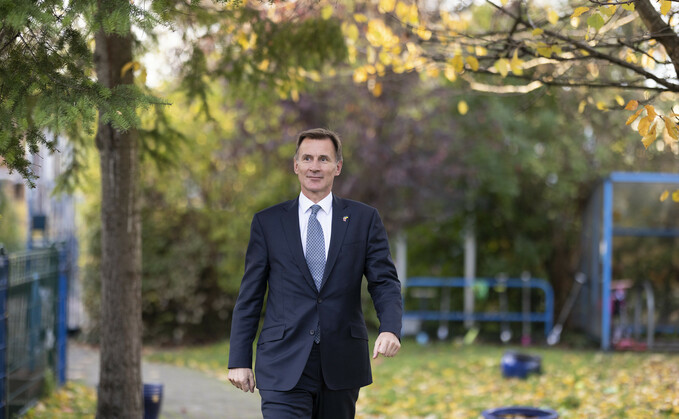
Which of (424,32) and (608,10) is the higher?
(424,32)

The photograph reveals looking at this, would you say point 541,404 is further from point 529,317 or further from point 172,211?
point 172,211

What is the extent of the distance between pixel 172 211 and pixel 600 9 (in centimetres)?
1023

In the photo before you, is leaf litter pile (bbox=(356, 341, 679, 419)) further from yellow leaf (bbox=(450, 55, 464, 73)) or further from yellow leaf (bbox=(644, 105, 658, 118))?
yellow leaf (bbox=(644, 105, 658, 118))

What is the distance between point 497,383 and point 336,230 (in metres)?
6.64

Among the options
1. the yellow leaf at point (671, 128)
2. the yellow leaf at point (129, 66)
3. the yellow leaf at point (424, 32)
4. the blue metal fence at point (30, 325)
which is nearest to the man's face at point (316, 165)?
the yellow leaf at point (671, 128)

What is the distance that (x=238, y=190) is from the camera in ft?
48.6

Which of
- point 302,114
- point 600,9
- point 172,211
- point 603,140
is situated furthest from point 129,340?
point 603,140

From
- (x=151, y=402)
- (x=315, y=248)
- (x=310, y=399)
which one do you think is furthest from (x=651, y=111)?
(x=151, y=402)

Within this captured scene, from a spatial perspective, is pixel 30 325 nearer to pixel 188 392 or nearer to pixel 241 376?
pixel 188 392

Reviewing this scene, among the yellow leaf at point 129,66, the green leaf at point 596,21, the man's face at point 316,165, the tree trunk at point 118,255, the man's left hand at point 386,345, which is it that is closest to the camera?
the man's left hand at point 386,345

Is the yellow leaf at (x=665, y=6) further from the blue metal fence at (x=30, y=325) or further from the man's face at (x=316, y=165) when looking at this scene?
the blue metal fence at (x=30, y=325)

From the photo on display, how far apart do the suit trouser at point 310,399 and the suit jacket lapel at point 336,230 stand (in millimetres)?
366

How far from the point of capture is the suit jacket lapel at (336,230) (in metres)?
3.84

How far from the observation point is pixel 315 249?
3891 mm
